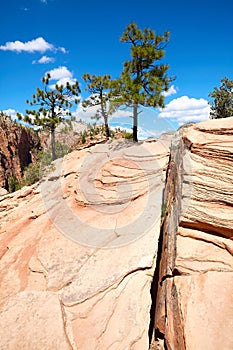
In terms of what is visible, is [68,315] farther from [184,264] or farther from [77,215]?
[77,215]

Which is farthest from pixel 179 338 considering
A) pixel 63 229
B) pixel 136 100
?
pixel 136 100

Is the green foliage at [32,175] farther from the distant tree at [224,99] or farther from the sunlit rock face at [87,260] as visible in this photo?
the distant tree at [224,99]

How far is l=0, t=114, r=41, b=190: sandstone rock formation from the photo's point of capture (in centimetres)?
7638

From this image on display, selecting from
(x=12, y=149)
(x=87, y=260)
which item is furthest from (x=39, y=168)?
(x=12, y=149)

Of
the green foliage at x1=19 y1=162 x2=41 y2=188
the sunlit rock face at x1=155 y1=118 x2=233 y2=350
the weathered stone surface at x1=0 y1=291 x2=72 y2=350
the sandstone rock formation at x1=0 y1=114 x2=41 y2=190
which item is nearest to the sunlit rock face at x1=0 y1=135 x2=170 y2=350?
the weathered stone surface at x1=0 y1=291 x2=72 y2=350

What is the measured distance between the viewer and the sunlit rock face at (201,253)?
418 cm

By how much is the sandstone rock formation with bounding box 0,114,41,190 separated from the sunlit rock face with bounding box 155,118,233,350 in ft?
234

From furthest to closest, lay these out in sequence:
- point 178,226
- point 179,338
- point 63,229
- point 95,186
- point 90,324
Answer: point 95,186 → point 63,229 → point 178,226 → point 90,324 → point 179,338

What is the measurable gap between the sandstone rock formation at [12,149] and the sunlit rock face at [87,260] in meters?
65.7

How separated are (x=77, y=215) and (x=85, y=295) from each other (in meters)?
3.87

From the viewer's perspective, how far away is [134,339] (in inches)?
216

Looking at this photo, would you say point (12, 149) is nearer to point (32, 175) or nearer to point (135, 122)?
point (32, 175)

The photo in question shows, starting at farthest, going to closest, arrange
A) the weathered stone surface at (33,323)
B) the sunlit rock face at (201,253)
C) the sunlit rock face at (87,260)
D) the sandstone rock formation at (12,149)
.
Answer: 1. the sandstone rock formation at (12,149)
2. the sunlit rock face at (87,260)
3. the weathered stone surface at (33,323)
4. the sunlit rock face at (201,253)

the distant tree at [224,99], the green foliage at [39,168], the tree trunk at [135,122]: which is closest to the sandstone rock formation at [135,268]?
the green foliage at [39,168]
